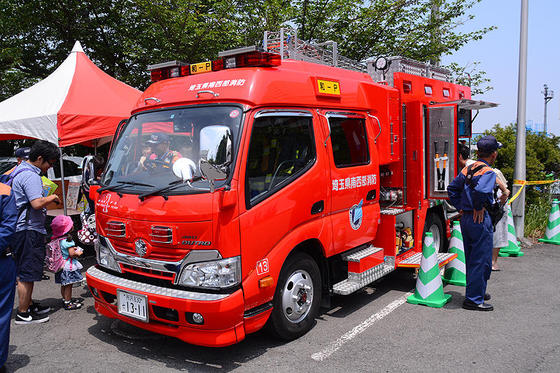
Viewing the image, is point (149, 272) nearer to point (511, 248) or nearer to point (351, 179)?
point (351, 179)

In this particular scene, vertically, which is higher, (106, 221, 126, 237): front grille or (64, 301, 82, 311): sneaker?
(106, 221, 126, 237): front grille

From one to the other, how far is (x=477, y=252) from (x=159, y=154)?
3683 millimetres

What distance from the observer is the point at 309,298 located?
14.4 feet

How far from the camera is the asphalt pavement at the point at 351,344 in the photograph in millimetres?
3791

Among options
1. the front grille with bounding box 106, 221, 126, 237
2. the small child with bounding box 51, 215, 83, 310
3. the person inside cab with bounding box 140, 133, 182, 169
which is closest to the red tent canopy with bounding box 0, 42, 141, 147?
the small child with bounding box 51, 215, 83, 310

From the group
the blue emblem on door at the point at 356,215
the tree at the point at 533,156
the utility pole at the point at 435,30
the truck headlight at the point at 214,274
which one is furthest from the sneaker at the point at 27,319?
the utility pole at the point at 435,30

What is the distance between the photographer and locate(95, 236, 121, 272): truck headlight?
404 cm

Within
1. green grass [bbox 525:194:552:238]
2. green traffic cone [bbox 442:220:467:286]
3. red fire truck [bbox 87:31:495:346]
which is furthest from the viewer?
green grass [bbox 525:194:552:238]

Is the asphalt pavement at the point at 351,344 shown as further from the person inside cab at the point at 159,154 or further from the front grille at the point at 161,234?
the person inside cab at the point at 159,154

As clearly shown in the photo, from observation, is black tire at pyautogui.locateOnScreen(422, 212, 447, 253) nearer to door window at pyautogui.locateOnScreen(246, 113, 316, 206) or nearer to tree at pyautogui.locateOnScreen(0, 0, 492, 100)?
door window at pyautogui.locateOnScreen(246, 113, 316, 206)

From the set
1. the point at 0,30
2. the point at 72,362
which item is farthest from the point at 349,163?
the point at 0,30

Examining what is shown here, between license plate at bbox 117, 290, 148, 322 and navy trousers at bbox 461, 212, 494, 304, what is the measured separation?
364cm

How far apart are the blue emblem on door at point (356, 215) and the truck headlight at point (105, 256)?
2.48 m

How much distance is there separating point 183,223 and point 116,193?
92 centimetres
